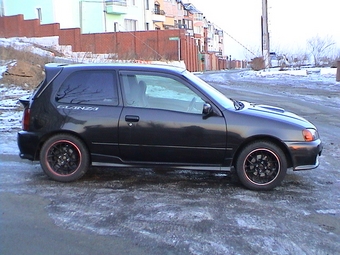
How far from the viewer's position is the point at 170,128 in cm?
588

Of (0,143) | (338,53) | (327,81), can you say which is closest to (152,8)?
(338,53)

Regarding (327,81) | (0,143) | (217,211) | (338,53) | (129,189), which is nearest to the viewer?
(217,211)

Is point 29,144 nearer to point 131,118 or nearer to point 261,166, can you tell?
point 131,118

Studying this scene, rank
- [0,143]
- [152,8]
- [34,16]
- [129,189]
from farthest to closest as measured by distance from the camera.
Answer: [152,8] → [34,16] → [0,143] → [129,189]

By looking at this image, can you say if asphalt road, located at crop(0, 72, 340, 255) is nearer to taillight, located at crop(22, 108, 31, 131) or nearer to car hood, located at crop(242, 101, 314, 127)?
taillight, located at crop(22, 108, 31, 131)

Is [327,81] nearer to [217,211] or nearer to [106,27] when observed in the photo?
[217,211]

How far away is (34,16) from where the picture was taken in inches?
1812

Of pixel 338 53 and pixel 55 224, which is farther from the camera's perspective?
pixel 338 53

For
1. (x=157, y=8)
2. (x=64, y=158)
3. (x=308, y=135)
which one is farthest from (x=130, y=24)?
(x=308, y=135)

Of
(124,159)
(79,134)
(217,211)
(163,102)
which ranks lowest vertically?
(217,211)

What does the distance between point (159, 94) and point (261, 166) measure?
5.74 ft

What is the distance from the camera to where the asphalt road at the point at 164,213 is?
4.13 m

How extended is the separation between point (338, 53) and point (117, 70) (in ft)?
135

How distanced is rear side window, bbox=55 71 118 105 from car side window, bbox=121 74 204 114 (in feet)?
0.67
